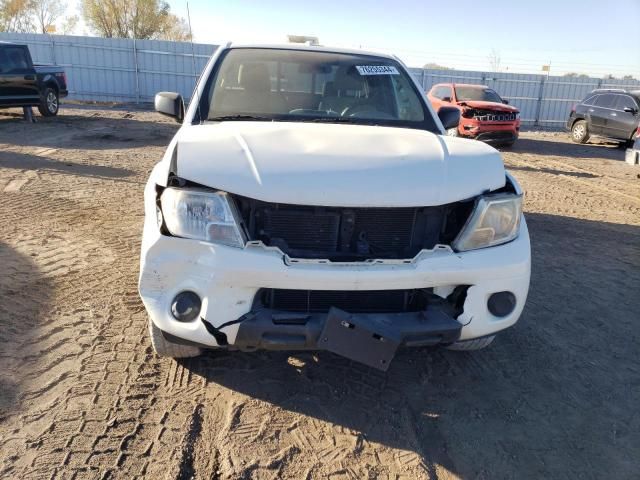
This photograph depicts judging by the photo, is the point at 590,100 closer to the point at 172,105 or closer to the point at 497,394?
the point at 172,105

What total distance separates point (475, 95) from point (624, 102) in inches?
178

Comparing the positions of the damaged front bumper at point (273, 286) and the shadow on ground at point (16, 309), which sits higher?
the damaged front bumper at point (273, 286)

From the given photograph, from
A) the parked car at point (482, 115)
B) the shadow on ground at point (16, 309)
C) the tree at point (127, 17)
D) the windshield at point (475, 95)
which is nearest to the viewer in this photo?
the shadow on ground at point (16, 309)

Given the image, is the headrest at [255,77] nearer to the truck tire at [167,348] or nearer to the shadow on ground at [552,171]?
the truck tire at [167,348]

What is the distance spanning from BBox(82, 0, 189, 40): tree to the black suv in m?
26.6

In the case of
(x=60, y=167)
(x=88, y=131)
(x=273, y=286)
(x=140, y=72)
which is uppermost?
(x=140, y=72)

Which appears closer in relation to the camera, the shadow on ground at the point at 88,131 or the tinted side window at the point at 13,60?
the shadow on ground at the point at 88,131

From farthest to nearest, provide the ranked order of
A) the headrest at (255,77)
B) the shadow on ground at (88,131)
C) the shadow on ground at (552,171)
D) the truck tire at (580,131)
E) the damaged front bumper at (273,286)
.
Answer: the truck tire at (580,131) < the shadow on ground at (88,131) < the shadow on ground at (552,171) < the headrest at (255,77) < the damaged front bumper at (273,286)

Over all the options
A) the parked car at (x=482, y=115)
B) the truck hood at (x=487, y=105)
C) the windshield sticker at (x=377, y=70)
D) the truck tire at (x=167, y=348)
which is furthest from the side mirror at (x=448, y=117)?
the truck hood at (x=487, y=105)

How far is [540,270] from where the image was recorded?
15.9 ft

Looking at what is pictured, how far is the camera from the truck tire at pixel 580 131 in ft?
52.2

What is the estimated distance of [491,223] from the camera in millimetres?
2545

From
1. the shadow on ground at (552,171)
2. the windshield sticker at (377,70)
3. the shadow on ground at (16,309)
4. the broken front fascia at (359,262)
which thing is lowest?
the shadow on ground at (552,171)

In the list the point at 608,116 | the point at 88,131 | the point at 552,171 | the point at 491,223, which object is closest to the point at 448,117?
the point at 491,223
